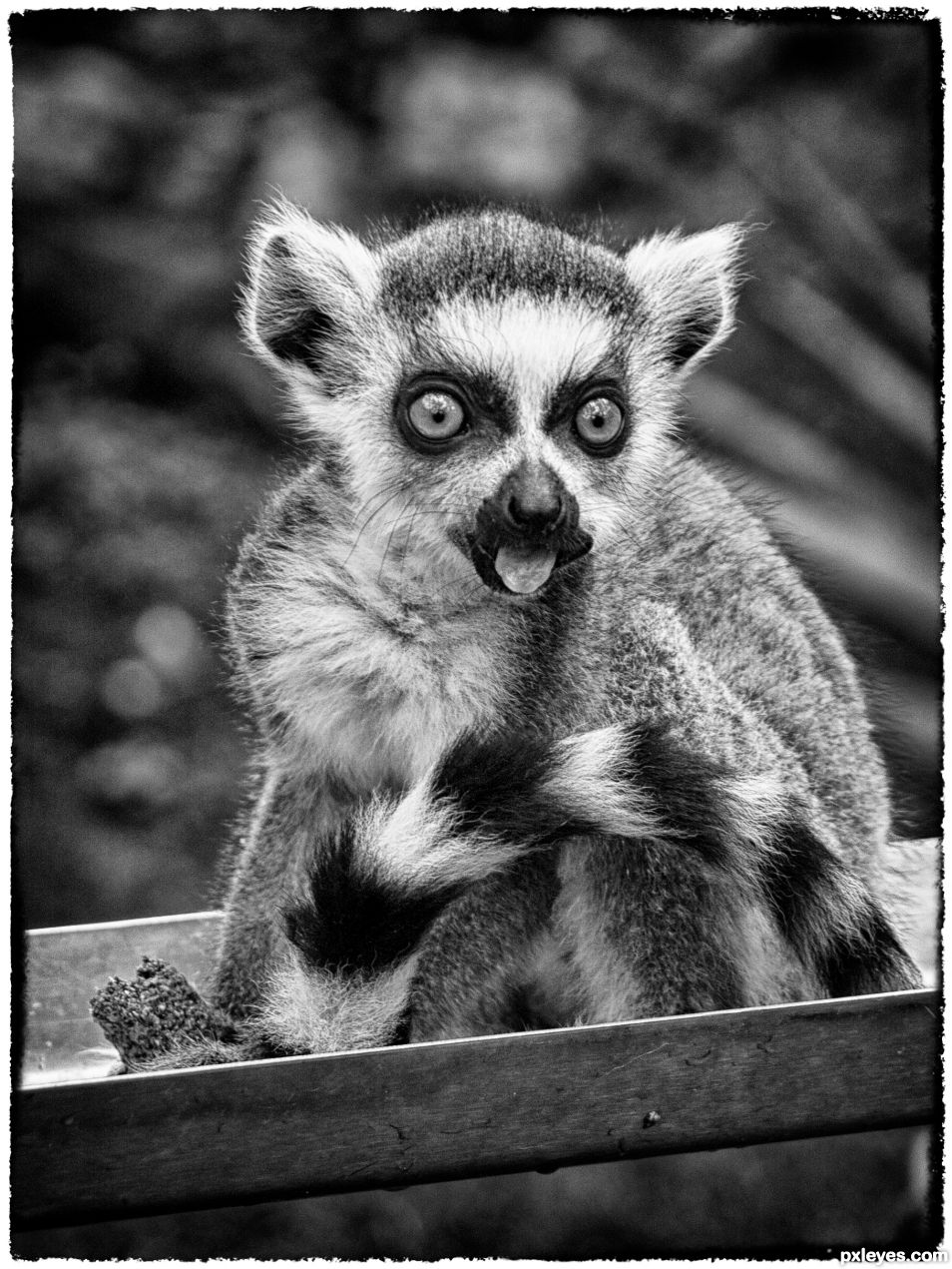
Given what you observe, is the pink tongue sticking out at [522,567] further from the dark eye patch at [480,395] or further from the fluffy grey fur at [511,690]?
the dark eye patch at [480,395]

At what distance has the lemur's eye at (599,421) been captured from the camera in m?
1.94

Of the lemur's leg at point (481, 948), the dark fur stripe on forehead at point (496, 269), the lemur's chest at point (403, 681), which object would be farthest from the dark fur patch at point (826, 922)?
the dark fur stripe on forehead at point (496, 269)

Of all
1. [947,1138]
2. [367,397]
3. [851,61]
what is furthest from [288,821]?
[851,61]

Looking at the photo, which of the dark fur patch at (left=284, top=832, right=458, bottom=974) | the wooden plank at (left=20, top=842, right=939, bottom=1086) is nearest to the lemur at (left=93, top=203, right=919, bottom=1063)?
the dark fur patch at (left=284, top=832, right=458, bottom=974)

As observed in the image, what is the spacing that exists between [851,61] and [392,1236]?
328 cm

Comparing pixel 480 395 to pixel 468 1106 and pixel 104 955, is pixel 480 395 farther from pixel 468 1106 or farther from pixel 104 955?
pixel 104 955

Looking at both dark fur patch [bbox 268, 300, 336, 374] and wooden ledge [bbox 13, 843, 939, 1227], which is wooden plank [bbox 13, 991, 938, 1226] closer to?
wooden ledge [bbox 13, 843, 939, 1227]

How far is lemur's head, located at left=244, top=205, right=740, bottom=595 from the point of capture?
185 centimetres

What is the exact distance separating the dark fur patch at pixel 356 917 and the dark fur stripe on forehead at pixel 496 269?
32.5 inches

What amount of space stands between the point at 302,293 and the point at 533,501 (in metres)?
0.60

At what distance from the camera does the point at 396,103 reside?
3.66 metres

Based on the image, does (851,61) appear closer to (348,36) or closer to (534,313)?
(348,36)

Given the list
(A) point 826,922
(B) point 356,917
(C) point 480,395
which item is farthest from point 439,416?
(A) point 826,922

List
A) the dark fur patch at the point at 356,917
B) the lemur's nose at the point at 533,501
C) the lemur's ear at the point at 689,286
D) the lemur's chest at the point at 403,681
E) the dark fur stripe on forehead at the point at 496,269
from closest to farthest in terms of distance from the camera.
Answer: the dark fur patch at the point at 356,917, the lemur's nose at the point at 533,501, the lemur's chest at the point at 403,681, the dark fur stripe on forehead at the point at 496,269, the lemur's ear at the point at 689,286
